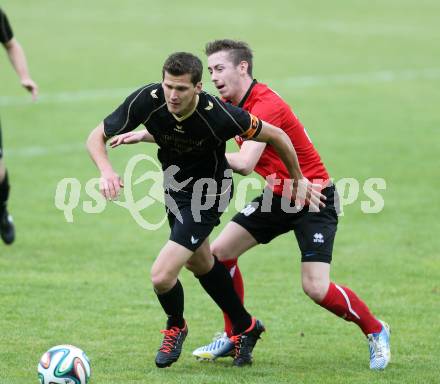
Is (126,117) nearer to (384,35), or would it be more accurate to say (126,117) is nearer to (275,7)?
(384,35)

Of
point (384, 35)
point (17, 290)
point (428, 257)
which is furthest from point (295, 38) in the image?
point (17, 290)

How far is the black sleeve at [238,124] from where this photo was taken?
726 centimetres

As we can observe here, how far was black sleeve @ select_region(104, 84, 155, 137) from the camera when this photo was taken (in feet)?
24.2

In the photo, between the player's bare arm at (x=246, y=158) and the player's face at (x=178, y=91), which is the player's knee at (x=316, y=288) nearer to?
the player's bare arm at (x=246, y=158)

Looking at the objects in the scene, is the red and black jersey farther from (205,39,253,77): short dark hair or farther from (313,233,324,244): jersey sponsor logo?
(313,233,324,244): jersey sponsor logo

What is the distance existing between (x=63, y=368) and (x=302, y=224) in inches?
91.4

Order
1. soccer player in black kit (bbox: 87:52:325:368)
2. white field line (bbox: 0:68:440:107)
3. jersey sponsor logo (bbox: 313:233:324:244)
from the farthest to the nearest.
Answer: white field line (bbox: 0:68:440:107) → jersey sponsor logo (bbox: 313:233:324:244) → soccer player in black kit (bbox: 87:52:325:368)

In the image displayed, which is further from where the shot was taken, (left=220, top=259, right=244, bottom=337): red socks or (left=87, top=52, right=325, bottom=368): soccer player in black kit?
(left=220, top=259, right=244, bottom=337): red socks

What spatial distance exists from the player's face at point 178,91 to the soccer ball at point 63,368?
6.11 feet

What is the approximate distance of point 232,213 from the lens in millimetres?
14617

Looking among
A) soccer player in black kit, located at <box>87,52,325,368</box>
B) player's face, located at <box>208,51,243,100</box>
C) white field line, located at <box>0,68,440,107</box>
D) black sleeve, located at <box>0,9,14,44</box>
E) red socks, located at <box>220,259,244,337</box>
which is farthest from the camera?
white field line, located at <box>0,68,440,107</box>

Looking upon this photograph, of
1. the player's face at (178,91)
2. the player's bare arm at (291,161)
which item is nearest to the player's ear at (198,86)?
the player's face at (178,91)

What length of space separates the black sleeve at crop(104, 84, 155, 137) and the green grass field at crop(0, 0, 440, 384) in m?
1.80

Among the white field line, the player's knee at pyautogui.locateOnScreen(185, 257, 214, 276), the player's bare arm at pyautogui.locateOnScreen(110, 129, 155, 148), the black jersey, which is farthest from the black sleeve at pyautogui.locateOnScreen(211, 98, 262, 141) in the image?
the white field line
